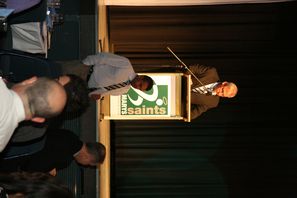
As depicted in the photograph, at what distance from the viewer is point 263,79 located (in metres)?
6.88

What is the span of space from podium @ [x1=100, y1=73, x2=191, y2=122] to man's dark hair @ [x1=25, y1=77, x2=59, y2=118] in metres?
2.66

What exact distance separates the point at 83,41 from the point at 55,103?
101 inches

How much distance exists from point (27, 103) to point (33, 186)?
44cm

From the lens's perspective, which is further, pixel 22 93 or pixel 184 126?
pixel 184 126

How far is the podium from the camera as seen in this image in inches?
209

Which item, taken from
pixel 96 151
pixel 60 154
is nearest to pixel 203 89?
pixel 96 151

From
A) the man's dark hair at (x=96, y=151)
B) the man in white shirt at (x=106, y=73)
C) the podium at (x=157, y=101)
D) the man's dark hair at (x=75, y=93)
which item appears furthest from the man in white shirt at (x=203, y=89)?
the man's dark hair at (x=75, y=93)

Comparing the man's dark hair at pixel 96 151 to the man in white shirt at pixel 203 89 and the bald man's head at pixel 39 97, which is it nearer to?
the bald man's head at pixel 39 97

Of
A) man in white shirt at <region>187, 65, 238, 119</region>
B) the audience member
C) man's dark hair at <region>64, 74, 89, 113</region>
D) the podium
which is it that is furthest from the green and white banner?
man's dark hair at <region>64, 74, 89, 113</region>

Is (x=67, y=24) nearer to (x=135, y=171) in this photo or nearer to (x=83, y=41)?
(x=83, y=41)

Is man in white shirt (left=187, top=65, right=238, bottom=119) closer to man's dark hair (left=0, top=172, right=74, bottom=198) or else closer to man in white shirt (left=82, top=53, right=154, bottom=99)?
man in white shirt (left=82, top=53, right=154, bottom=99)

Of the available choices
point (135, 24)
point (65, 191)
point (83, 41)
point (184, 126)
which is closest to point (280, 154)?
point (184, 126)

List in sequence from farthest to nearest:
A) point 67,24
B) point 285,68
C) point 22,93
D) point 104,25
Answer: point 285,68
point 104,25
point 67,24
point 22,93

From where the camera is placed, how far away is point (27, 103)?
260cm
